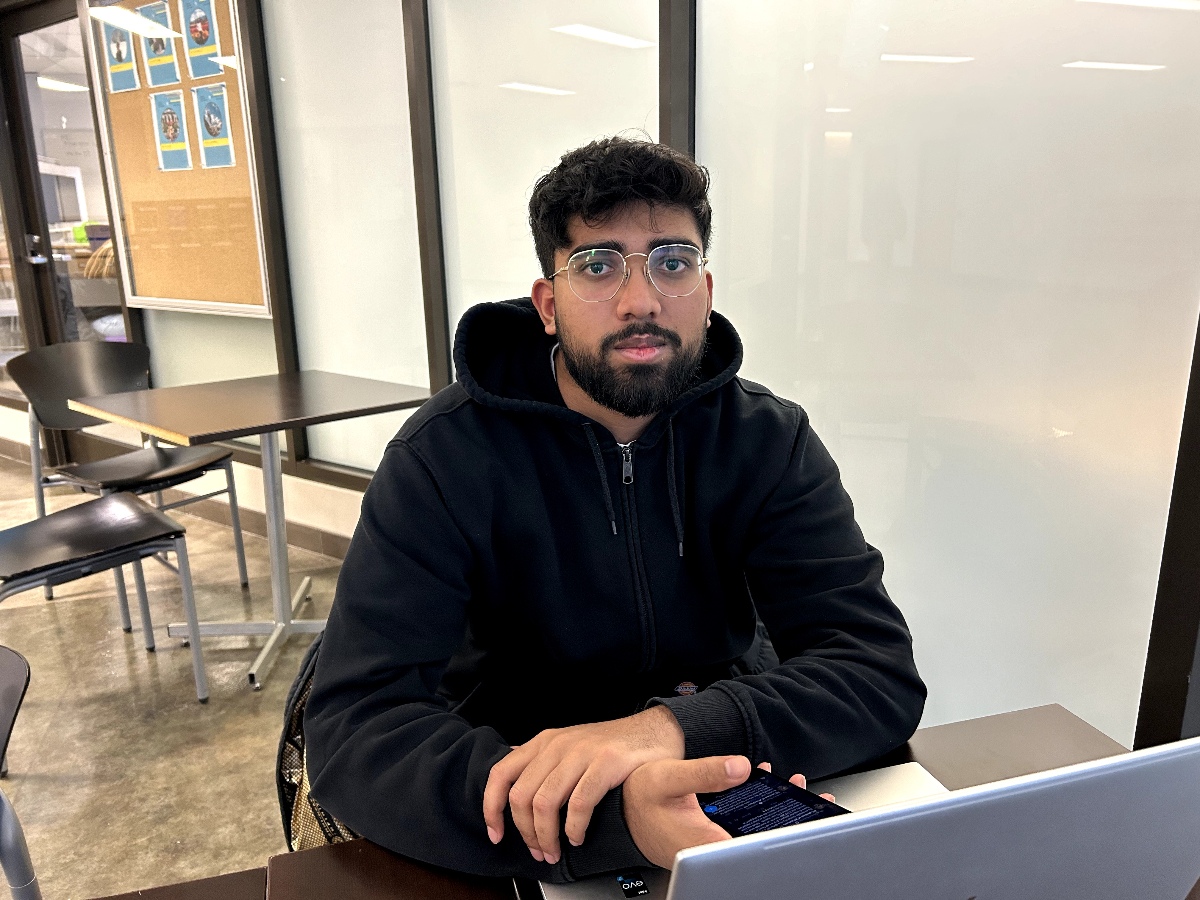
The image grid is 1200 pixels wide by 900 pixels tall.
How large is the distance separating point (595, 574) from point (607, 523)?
7 centimetres

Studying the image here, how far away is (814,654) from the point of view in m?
1.02

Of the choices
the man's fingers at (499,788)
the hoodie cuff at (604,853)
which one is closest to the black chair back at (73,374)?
the man's fingers at (499,788)

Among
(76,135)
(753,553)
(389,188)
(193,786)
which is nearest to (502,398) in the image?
(753,553)

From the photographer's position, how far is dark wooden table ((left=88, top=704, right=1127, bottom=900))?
2.34ft

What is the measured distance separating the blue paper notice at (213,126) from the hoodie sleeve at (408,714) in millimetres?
3238

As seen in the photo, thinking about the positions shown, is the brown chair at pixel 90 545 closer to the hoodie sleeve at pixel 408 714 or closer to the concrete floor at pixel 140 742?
the concrete floor at pixel 140 742

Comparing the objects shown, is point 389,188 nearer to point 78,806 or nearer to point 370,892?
point 78,806

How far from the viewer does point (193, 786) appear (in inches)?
89.2

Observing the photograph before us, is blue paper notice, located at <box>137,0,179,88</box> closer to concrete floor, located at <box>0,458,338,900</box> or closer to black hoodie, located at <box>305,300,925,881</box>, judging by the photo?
concrete floor, located at <box>0,458,338,900</box>

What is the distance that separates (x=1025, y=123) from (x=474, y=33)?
1875mm

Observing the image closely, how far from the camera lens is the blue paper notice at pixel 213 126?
3.73 metres

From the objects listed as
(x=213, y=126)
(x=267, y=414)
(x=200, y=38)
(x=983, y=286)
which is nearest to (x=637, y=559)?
(x=983, y=286)

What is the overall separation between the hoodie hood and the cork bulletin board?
2.85 metres

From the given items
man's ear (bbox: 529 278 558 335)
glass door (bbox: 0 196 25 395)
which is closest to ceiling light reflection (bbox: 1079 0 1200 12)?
man's ear (bbox: 529 278 558 335)
